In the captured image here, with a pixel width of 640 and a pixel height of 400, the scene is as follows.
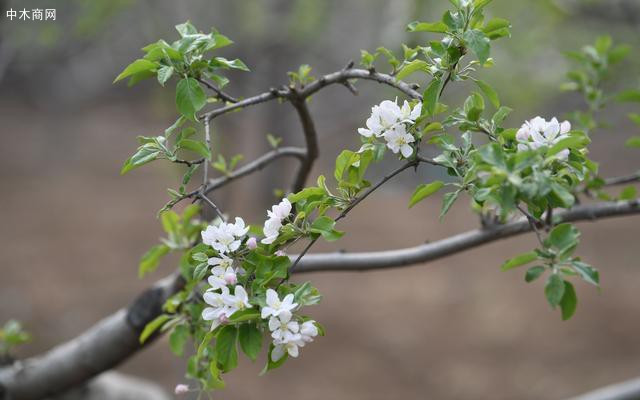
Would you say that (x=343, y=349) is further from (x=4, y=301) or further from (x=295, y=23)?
(x=4, y=301)

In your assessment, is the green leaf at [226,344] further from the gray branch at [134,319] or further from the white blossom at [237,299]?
the gray branch at [134,319]

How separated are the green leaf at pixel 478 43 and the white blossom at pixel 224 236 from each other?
0.45m

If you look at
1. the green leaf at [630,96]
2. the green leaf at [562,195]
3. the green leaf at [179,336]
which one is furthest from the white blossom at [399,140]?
the green leaf at [630,96]

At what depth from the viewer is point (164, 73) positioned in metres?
1.15

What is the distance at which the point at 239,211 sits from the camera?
8.99 metres

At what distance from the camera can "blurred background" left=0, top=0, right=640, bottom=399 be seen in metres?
5.50

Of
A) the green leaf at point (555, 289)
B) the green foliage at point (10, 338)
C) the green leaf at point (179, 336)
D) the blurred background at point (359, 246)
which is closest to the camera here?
the green leaf at point (555, 289)

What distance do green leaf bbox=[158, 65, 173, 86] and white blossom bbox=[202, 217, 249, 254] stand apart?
0.28 meters

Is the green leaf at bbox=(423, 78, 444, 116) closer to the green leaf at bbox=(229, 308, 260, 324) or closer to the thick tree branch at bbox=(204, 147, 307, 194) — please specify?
the green leaf at bbox=(229, 308, 260, 324)

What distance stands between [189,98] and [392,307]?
5.86 metres

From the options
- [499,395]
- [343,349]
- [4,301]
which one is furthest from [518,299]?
[4,301]

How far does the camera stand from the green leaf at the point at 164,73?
1.14m

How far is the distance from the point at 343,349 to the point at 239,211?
340 cm

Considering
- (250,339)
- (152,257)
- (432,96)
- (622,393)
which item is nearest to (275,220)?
(250,339)
